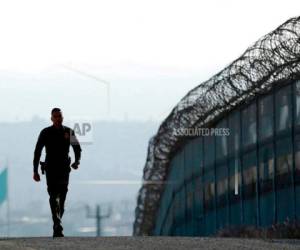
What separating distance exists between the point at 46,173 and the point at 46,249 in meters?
3.16

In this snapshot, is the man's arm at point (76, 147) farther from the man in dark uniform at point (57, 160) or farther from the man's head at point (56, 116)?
the man's head at point (56, 116)

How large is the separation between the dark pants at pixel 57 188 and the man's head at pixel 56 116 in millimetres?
752

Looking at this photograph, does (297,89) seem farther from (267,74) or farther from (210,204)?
(210,204)

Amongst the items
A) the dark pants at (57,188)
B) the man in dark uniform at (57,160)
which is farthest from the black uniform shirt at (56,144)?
the dark pants at (57,188)

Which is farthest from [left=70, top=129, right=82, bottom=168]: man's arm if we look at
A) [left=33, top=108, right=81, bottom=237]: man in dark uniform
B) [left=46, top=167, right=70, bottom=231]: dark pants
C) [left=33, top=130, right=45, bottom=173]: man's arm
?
[left=33, top=130, right=45, bottom=173]: man's arm

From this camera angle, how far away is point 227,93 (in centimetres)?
3953

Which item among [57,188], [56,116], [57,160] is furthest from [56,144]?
[57,188]

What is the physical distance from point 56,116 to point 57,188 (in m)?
1.27

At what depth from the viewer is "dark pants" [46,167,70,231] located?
836 inches

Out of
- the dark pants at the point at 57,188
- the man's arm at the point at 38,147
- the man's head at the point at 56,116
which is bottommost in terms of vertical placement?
the dark pants at the point at 57,188

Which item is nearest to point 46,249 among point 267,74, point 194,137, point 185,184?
point 267,74

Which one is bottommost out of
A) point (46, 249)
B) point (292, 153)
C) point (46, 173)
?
point (46, 249)

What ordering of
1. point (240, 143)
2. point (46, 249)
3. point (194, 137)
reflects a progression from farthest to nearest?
Result: 1. point (194, 137)
2. point (240, 143)
3. point (46, 249)

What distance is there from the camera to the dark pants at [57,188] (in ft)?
69.7
